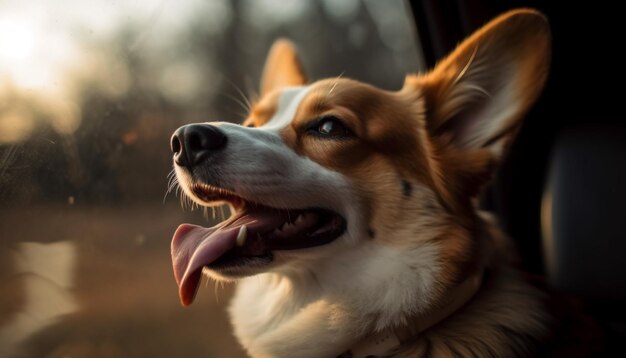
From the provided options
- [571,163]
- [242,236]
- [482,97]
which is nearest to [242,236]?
[242,236]

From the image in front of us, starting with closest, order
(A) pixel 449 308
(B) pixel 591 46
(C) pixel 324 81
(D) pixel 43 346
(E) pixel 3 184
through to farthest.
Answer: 1. (E) pixel 3 184
2. (D) pixel 43 346
3. (A) pixel 449 308
4. (C) pixel 324 81
5. (B) pixel 591 46

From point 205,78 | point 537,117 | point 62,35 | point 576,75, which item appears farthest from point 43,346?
point 576,75

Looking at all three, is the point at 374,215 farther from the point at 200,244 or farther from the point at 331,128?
the point at 200,244

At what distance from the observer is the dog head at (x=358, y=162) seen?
50.8 inches

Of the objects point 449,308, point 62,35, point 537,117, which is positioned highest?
point 62,35

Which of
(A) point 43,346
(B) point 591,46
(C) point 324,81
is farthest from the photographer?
(B) point 591,46

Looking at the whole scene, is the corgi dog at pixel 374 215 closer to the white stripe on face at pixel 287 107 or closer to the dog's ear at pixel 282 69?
the white stripe on face at pixel 287 107

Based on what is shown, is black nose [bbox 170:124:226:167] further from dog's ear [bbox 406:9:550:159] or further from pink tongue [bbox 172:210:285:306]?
dog's ear [bbox 406:9:550:159]

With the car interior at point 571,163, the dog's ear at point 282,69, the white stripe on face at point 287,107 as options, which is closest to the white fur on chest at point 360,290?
the white stripe on face at point 287,107

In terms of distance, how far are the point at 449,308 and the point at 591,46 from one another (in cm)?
111

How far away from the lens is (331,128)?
1.51 metres

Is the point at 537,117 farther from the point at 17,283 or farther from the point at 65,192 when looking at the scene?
the point at 17,283

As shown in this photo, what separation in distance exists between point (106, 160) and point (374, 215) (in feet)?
2.36

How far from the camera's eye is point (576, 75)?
6.36 ft
